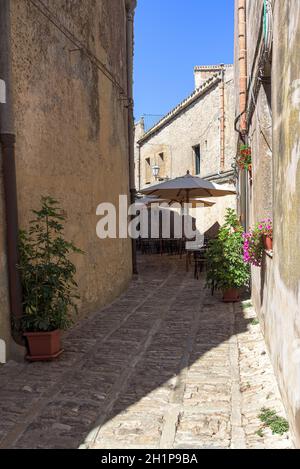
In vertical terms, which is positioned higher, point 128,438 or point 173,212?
point 173,212

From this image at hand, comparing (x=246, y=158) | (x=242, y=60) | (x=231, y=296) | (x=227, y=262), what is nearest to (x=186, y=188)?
(x=242, y=60)

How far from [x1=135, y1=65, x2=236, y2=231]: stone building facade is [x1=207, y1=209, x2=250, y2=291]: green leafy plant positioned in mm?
8450

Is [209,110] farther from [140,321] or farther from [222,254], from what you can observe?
[140,321]

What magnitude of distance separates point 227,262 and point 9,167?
14.5 feet

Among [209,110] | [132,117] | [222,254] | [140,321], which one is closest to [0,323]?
[140,321]

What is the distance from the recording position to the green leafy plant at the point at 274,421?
10.3ft

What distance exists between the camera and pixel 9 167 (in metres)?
4.74

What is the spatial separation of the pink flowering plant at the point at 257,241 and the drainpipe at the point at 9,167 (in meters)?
2.61

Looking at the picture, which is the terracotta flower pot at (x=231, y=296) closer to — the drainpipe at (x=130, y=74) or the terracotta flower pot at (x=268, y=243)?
the terracotta flower pot at (x=268, y=243)

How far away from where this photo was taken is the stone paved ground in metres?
3.20

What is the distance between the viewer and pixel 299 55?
2.91m

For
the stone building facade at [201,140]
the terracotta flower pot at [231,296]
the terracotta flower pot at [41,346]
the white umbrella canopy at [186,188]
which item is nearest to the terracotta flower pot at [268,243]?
the terracotta flower pot at [41,346]

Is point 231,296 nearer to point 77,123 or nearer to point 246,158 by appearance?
point 246,158

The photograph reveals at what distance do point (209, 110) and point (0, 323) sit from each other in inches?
670
